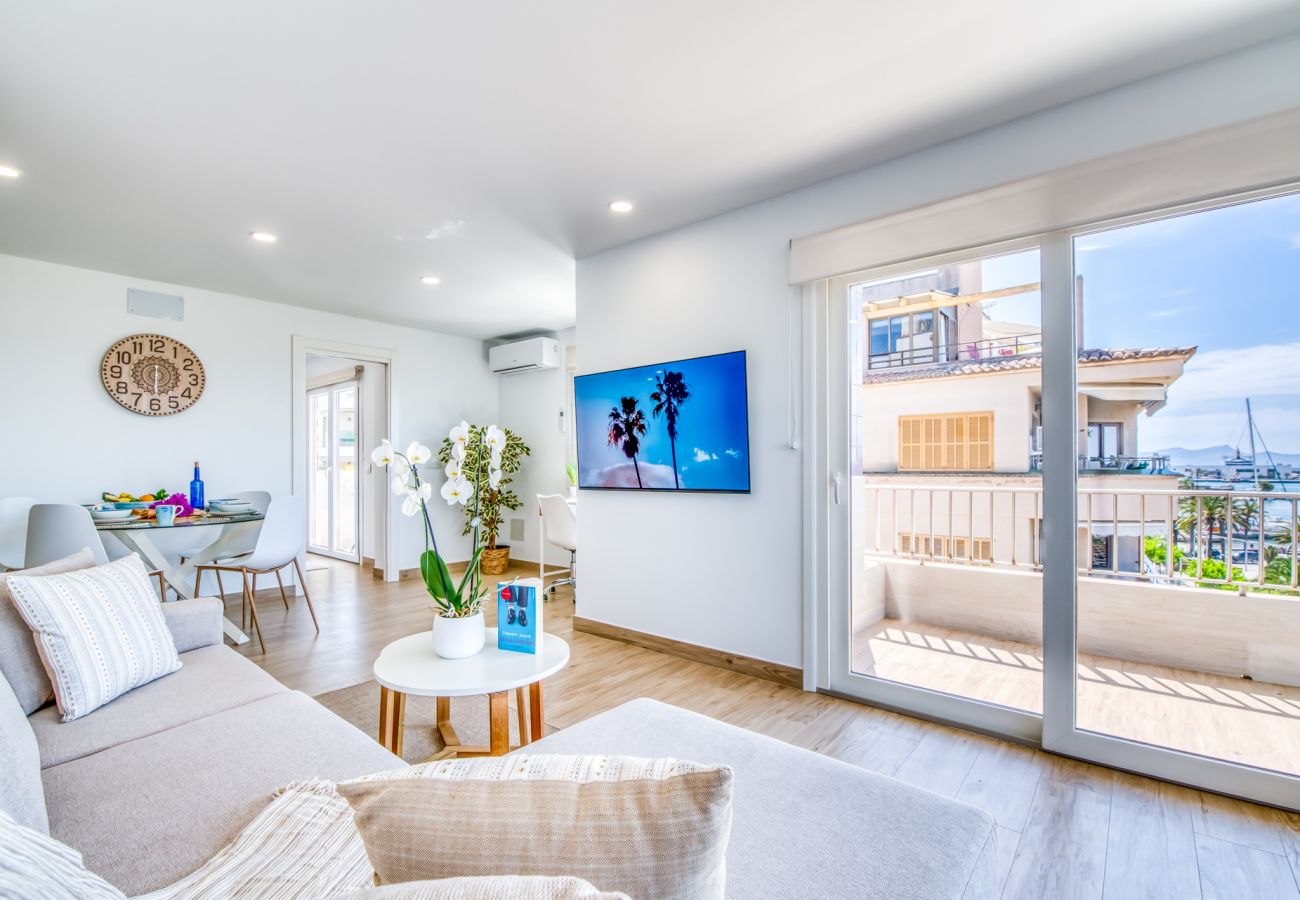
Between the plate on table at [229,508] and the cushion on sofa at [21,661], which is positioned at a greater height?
the plate on table at [229,508]

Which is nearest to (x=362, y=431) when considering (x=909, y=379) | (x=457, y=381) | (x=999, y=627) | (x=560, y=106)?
(x=457, y=381)

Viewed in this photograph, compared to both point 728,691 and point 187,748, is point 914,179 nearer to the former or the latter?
point 728,691

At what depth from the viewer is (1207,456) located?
7.09 feet

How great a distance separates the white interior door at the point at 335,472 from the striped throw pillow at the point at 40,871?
6.40 meters

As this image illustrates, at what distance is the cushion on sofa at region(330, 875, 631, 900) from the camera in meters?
0.49

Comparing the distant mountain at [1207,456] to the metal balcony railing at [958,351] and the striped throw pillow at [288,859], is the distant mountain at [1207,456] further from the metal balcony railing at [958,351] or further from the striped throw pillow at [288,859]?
the striped throw pillow at [288,859]

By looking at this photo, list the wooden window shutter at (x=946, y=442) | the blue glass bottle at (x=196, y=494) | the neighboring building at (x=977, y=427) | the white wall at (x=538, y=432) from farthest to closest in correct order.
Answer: the white wall at (x=538, y=432) → the blue glass bottle at (x=196, y=494) → the wooden window shutter at (x=946, y=442) → the neighboring building at (x=977, y=427)

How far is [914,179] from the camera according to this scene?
2654 mm

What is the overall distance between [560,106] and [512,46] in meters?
0.35

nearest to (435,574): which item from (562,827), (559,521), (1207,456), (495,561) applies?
(562,827)

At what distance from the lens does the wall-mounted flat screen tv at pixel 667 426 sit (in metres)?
3.21

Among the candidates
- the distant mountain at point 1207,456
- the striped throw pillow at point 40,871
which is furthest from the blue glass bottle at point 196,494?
the distant mountain at point 1207,456

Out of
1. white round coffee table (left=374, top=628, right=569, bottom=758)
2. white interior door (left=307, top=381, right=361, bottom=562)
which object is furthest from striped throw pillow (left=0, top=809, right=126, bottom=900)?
white interior door (left=307, top=381, right=361, bottom=562)

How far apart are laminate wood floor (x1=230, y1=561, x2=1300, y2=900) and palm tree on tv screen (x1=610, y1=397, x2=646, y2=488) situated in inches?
46.2
